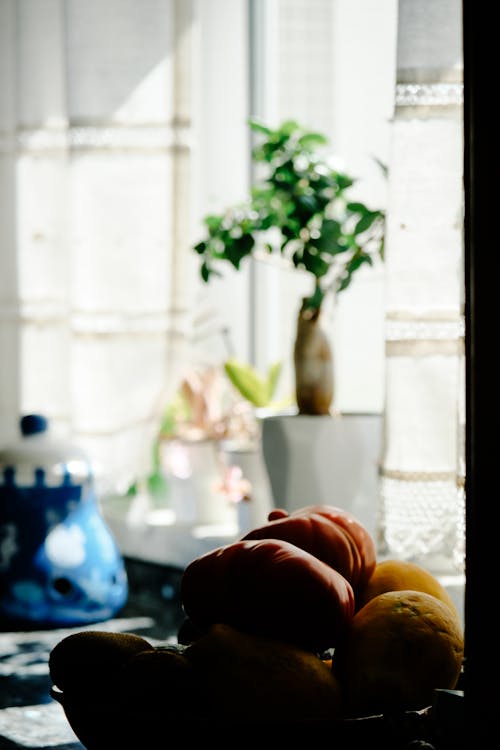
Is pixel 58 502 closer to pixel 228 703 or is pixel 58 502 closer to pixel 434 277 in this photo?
pixel 434 277

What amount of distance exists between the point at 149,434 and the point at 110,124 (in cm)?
50

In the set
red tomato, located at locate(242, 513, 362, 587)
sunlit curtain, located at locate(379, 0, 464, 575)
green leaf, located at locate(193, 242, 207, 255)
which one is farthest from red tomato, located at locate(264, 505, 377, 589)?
green leaf, located at locate(193, 242, 207, 255)

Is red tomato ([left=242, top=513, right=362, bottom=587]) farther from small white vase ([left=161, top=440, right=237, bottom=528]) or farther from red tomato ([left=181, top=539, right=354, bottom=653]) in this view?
small white vase ([left=161, top=440, right=237, bottom=528])

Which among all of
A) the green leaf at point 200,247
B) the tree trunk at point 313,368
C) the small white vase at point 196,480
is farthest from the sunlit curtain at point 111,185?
the tree trunk at point 313,368

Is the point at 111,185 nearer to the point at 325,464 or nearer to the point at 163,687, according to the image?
the point at 325,464

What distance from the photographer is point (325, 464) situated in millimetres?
1434

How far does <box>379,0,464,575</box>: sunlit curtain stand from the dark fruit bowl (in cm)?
53

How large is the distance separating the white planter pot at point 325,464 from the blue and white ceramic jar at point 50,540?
249 millimetres

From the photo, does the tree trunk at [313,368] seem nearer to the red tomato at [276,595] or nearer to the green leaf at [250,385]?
the green leaf at [250,385]

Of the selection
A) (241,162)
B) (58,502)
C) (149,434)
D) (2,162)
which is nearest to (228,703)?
(58,502)

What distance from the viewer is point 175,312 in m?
1.75

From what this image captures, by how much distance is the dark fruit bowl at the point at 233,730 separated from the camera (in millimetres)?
529
